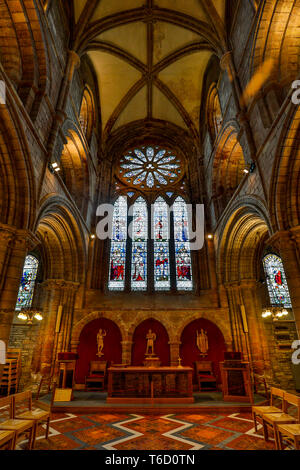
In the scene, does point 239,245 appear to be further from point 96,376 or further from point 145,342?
point 96,376

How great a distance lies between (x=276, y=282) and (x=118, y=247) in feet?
26.5

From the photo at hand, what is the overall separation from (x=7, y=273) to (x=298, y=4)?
33.8ft

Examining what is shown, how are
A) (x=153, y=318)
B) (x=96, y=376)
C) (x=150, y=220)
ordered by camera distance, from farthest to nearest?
1. (x=150, y=220)
2. (x=153, y=318)
3. (x=96, y=376)

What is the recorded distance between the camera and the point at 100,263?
1174 cm

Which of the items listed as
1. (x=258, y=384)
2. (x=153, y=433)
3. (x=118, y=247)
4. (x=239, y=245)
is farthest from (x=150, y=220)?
(x=153, y=433)

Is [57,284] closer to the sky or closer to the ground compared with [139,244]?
closer to the ground

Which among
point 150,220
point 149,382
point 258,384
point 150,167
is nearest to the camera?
point 149,382

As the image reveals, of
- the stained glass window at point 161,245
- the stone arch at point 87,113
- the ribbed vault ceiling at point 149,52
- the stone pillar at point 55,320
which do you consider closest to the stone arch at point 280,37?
the ribbed vault ceiling at point 149,52

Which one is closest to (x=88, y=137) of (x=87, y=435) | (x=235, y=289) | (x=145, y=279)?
(x=145, y=279)

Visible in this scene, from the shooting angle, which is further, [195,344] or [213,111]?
[213,111]

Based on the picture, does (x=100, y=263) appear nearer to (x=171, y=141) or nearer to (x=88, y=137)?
(x=88, y=137)

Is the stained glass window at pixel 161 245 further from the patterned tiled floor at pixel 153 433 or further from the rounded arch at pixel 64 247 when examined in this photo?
the patterned tiled floor at pixel 153 433

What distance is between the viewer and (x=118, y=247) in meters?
12.7

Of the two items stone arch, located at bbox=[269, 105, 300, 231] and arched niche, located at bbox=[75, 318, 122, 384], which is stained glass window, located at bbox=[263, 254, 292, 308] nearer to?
stone arch, located at bbox=[269, 105, 300, 231]
